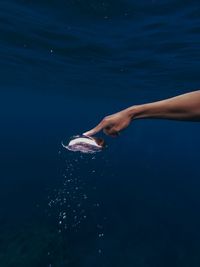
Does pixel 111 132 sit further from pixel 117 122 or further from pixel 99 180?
pixel 99 180

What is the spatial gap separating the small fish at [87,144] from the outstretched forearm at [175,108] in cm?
36

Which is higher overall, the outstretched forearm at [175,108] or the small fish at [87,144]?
the outstretched forearm at [175,108]

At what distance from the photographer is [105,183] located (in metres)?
23.9

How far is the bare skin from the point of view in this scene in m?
2.19

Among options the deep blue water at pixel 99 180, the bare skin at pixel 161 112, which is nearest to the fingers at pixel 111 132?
the bare skin at pixel 161 112

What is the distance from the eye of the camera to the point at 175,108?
224 cm

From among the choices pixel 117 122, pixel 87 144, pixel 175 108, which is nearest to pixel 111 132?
pixel 117 122

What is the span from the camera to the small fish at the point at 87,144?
246 cm

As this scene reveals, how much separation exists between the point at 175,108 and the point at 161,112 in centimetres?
11

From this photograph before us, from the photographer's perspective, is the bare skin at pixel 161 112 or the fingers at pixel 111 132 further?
the fingers at pixel 111 132

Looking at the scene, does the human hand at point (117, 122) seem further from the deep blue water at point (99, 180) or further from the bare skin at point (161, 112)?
the deep blue water at point (99, 180)

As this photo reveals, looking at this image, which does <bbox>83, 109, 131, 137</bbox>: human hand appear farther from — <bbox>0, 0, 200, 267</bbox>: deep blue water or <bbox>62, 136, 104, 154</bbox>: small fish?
<bbox>0, 0, 200, 267</bbox>: deep blue water

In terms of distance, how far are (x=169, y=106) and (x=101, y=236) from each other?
41.3ft

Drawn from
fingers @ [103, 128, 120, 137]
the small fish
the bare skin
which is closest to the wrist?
the bare skin
